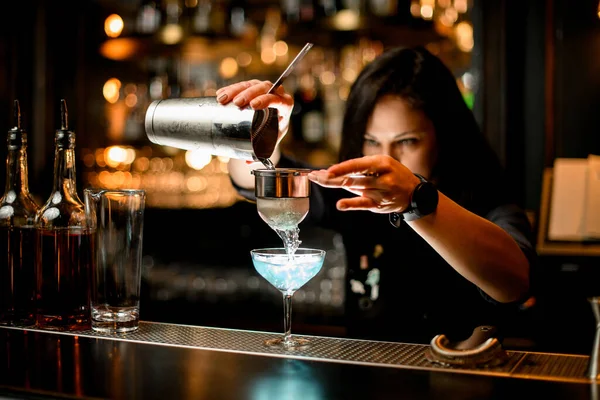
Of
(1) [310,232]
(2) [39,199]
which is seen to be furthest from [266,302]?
(2) [39,199]

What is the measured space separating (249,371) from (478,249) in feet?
2.03

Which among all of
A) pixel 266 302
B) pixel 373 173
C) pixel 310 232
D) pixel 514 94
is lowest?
pixel 266 302

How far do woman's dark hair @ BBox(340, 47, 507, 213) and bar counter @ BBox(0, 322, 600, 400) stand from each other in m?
0.71

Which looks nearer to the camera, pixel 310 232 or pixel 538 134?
pixel 538 134

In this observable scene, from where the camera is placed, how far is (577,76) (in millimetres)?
2877

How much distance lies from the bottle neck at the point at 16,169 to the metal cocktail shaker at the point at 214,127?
0.27m

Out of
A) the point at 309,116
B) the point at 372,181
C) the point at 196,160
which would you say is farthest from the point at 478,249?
the point at 196,160

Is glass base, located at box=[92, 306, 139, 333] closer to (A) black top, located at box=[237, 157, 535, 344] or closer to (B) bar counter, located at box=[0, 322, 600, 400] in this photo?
(B) bar counter, located at box=[0, 322, 600, 400]

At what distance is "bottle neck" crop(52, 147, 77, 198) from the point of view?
1421mm

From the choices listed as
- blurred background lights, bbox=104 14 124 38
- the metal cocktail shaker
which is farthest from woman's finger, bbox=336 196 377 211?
blurred background lights, bbox=104 14 124 38

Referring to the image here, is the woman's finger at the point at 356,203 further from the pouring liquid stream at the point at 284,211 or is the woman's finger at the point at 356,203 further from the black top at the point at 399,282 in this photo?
the black top at the point at 399,282

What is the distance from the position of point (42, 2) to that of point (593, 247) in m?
2.95

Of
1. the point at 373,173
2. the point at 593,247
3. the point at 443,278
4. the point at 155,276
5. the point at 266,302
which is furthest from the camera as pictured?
the point at 155,276

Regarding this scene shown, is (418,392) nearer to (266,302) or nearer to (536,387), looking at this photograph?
(536,387)
